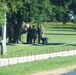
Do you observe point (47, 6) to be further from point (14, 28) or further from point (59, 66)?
point (59, 66)

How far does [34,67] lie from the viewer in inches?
704

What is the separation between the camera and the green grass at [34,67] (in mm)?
16391

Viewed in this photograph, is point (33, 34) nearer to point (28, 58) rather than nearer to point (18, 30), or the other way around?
point (18, 30)

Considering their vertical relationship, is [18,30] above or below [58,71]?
above

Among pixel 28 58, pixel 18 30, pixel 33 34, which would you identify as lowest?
pixel 33 34

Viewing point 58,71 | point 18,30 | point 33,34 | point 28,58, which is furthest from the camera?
point 33,34

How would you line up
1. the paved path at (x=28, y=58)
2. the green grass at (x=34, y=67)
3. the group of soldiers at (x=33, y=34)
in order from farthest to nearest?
the group of soldiers at (x=33, y=34), the paved path at (x=28, y=58), the green grass at (x=34, y=67)

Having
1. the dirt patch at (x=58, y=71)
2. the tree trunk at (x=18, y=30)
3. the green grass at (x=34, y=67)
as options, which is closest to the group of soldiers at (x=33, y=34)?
the tree trunk at (x=18, y=30)

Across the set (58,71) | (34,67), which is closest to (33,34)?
(34,67)

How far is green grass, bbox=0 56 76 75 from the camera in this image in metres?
16.4

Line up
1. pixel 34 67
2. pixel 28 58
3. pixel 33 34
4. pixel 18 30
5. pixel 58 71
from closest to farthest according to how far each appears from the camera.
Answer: pixel 58 71, pixel 34 67, pixel 28 58, pixel 18 30, pixel 33 34

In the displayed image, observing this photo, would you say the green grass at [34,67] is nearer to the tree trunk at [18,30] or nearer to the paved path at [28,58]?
the paved path at [28,58]

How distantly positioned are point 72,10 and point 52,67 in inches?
1375

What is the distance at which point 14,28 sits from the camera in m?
37.6
